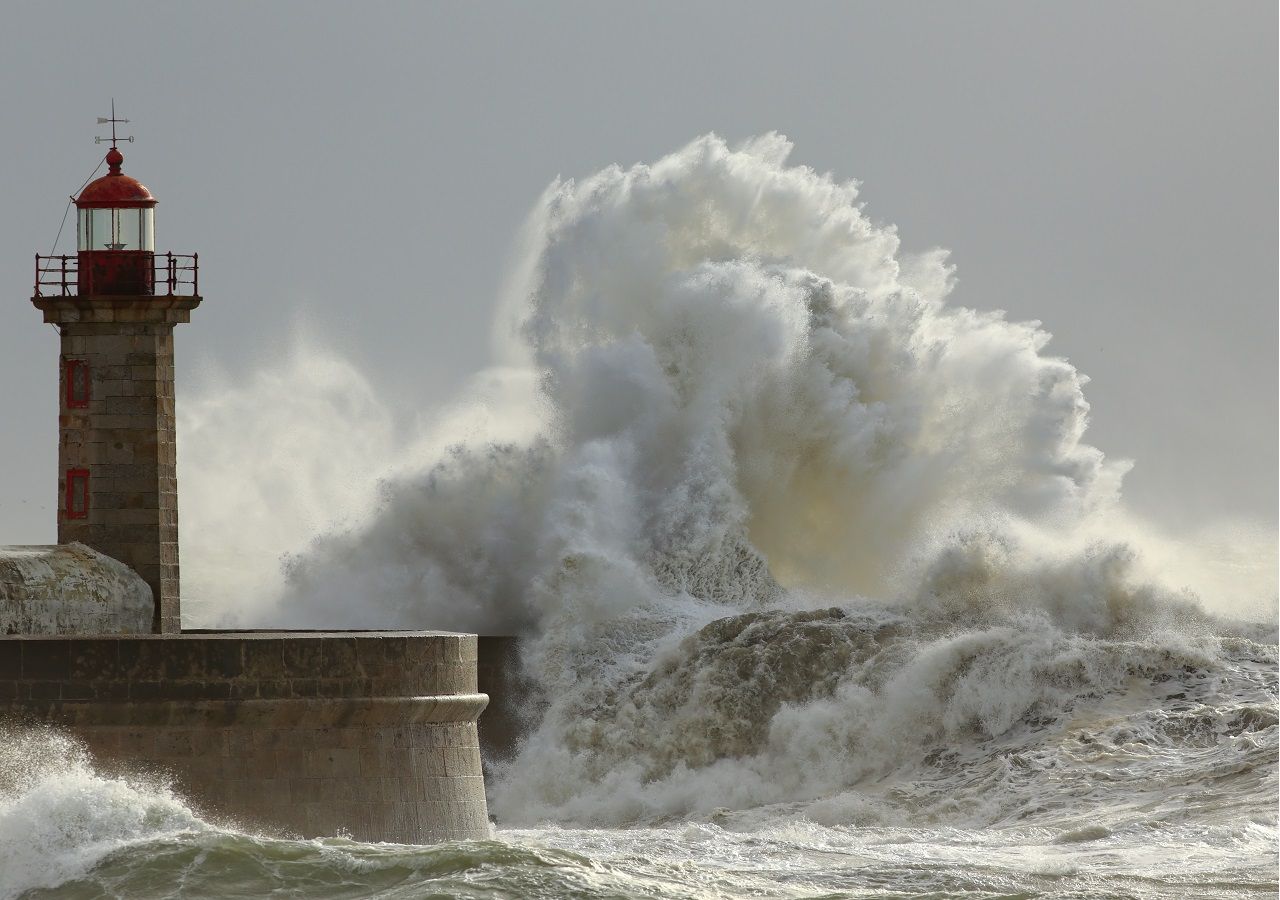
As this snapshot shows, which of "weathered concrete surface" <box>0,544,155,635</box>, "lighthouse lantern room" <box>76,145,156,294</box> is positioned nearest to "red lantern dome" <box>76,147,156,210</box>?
"lighthouse lantern room" <box>76,145,156,294</box>

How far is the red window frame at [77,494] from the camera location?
13.6 m

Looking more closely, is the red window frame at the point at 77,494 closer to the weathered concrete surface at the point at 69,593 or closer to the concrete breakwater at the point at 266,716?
the weathered concrete surface at the point at 69,593

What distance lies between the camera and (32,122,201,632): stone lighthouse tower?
13617mm

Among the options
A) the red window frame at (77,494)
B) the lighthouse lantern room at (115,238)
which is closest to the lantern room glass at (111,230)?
the lighthouse lantern room at (115,238)

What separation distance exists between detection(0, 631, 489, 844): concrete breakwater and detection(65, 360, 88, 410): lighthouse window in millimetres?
2373

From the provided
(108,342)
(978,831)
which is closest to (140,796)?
(108,342)

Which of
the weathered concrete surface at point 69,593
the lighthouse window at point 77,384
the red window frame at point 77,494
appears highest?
the lighthouse window at point 77,384

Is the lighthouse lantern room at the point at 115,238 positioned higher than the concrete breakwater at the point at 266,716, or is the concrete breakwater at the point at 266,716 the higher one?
the lighthouse lantern room at the point at 115,238

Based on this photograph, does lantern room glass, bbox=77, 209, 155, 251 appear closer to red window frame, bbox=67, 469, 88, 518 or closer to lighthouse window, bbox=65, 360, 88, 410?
lighthouse window, bbox=65, 360, 88, 410

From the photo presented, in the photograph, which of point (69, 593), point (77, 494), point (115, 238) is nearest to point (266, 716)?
point (69, 593)

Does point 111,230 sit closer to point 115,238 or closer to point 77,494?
point 115,238

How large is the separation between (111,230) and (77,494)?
1.60 m

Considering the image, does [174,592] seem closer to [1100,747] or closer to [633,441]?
[1100,747]

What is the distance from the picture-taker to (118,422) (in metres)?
13.6
